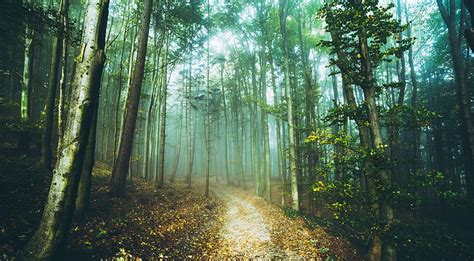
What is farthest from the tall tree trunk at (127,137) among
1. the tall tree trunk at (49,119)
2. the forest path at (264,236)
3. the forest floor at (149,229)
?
the forest path at (264,236)

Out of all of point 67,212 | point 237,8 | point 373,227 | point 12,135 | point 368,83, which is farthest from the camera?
point 237,8

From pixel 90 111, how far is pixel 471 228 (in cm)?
2324

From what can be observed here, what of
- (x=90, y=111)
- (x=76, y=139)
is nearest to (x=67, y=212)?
(x=76, y=139)

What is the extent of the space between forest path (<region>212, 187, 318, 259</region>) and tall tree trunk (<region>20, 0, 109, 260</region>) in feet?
17.1

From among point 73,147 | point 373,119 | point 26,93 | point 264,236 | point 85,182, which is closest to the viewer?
point 73,147

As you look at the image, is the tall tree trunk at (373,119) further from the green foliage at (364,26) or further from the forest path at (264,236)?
the forest path at (264,236)

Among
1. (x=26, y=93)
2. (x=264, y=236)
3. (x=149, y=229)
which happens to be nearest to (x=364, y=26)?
(x=264, y=236)

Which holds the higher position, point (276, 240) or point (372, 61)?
point (372, 61)

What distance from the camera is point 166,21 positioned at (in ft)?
51.8

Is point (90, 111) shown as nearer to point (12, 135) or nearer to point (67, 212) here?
point (67, 212)

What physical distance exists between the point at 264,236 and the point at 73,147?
8.11 m

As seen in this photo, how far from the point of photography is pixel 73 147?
13.4 ft

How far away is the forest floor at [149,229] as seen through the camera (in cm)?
559

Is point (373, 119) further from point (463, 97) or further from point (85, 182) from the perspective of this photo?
point (85, 182)
